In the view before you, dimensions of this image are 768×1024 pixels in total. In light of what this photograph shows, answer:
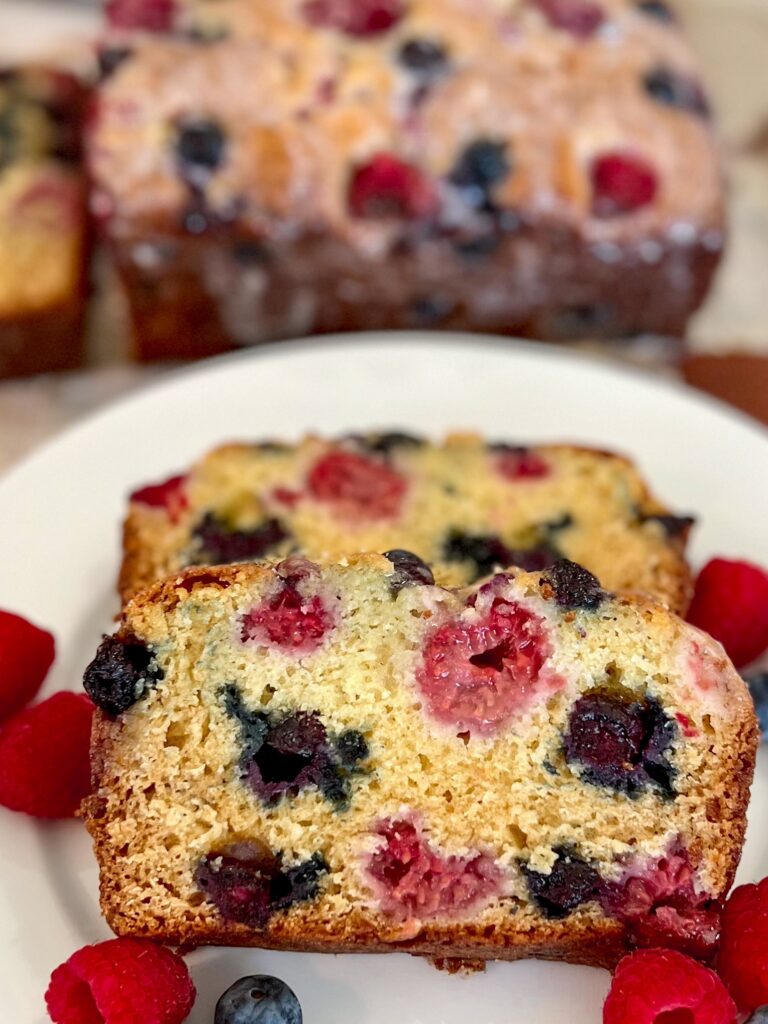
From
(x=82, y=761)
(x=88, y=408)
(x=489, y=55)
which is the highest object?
(x=489, y=55)

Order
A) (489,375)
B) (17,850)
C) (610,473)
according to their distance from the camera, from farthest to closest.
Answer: (489,375) < (610,473) < (17,850)

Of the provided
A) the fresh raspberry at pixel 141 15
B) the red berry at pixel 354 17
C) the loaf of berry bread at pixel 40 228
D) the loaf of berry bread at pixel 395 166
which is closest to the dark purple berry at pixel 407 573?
the loaf of berry bread at pixel 395 166

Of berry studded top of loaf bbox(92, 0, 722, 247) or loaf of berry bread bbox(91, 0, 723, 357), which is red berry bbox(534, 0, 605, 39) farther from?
berry studded top of loaf bbox(92, 0, 722, 247)

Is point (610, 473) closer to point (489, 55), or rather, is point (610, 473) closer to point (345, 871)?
point (345, 871)

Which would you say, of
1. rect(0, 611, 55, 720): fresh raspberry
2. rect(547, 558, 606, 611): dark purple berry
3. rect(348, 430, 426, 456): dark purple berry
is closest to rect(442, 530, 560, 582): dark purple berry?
rect(348, 430, 426, 456): dark purple berry

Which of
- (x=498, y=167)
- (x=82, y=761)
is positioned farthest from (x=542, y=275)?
(x=82, y=761)

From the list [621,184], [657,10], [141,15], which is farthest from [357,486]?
[657,10]

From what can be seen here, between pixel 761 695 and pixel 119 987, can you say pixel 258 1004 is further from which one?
pixel 761 695
